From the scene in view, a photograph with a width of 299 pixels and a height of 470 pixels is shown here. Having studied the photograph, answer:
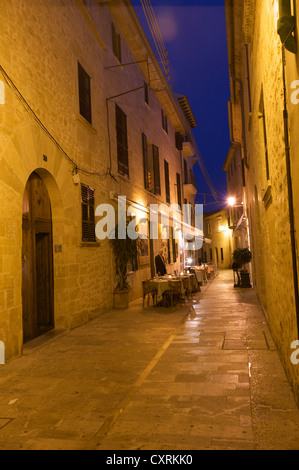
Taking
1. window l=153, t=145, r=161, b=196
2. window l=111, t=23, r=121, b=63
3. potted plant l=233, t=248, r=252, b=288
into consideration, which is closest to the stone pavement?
potted plant l=233, t=248, r=252, b=288

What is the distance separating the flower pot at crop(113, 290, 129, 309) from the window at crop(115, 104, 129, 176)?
160 inches

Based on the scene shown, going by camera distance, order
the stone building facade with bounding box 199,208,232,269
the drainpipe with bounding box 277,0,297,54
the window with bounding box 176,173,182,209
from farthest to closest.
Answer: the stone building facade with bounding box 199,208,232,269
the window with bounding box 176,173,182,209
the drainpipe with bounding box 277,0,297,54

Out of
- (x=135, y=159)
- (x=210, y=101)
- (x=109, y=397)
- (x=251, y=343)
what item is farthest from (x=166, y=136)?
(x=210, y=101)

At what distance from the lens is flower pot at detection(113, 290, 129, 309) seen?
10359 millimetres

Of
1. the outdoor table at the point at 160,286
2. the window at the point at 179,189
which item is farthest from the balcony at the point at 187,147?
the outdoor table at the point at 160,286

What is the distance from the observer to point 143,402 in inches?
149

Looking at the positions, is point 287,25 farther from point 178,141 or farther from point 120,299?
point 178,141

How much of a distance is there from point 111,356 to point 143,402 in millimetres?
1872

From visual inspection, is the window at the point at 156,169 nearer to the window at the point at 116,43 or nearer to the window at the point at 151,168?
the window at the point at 151,168

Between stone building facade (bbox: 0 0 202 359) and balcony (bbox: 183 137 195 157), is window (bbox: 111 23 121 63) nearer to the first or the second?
stone building facade (bbox: 0 0 202 359)

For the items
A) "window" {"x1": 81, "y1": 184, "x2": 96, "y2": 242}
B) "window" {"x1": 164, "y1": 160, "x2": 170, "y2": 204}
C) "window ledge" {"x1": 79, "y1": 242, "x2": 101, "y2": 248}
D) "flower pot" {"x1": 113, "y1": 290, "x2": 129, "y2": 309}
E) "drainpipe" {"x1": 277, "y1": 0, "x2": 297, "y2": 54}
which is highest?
"window" {"x1": 164, "y1": 160, "x2": 170, "y2": 204}

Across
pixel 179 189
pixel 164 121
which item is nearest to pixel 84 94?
pixel 164 121

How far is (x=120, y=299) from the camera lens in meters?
10.4
